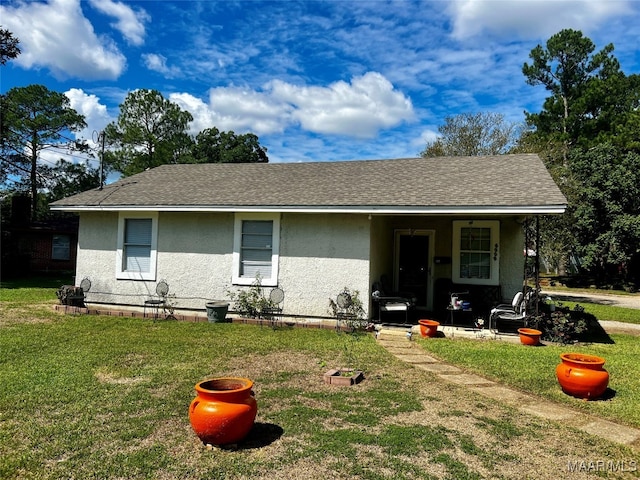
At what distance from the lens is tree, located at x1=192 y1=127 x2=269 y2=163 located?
131 ft

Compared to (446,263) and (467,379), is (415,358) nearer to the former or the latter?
(467,379)

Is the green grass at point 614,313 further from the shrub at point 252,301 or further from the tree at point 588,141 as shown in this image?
the shrub at point 252,301

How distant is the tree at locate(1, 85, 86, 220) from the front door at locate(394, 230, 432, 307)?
2932 cm

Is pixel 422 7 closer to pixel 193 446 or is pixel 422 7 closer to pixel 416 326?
pixel 416 326

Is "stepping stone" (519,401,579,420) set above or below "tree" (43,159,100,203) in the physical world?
below

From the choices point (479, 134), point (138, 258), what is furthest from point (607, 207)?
point (138, 258)

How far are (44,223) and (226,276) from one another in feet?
72.7

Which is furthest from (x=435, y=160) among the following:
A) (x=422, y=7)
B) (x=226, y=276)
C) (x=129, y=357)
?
(x=129, y=357)

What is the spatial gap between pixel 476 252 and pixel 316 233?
435 cm

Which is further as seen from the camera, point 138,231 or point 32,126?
point 32,126

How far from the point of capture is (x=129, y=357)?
7152 mm

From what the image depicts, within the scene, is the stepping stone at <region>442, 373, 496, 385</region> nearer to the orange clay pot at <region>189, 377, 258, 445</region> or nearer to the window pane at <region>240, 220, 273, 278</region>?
the orange clay pot at <region>189, 377, 258, 445</region>

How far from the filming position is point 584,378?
5.49m

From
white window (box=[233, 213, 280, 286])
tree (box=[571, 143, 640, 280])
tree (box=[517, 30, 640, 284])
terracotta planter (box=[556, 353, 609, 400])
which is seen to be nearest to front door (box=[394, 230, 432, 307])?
white window (box=[233, 213, 280, 286])
